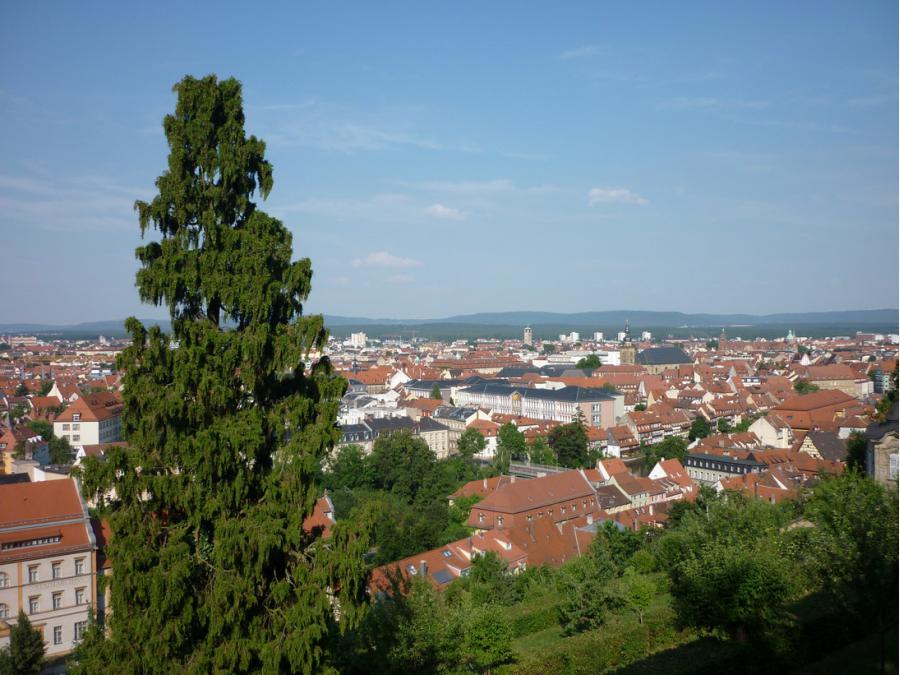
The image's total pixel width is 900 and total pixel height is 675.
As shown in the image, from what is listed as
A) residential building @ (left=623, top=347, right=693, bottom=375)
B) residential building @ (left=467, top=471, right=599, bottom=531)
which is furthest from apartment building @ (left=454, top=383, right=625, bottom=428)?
residential building @ (left=623, top=347, right=693, bottom=375)

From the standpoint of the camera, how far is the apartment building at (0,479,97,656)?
59.0 ft

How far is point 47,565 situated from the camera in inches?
725

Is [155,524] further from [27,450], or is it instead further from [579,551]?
[27,450]

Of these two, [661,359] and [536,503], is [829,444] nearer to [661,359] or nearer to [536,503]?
[536,503]

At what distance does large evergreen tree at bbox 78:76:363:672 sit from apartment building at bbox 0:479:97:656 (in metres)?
13.0

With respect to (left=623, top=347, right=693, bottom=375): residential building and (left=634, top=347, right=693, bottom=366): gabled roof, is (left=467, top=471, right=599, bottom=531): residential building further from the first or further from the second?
(left=634, top=347, right=693, bottom=366): gabled roof

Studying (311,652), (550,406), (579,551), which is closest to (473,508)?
(579,551)

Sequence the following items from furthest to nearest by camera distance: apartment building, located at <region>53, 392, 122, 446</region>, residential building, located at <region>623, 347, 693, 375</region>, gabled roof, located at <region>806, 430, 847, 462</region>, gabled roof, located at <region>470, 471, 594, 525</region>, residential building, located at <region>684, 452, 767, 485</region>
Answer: residential building, located at <region>623, 347, 693, 375</region>, apartment building, located at <region>53, 392, 122, 446</region>, gabled roof, located at <region>806, 430, 847, 462</region>, residential building, located at <region>684, 452, 767, 485</region>, gabled roof, located at <region>470, 471, 594, 525</region>

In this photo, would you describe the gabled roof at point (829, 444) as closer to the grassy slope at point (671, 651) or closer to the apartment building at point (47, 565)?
the grassy slope at point (671, 651)

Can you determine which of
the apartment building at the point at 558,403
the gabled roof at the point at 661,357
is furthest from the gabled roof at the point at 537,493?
the gabled roof at the point at 661,357

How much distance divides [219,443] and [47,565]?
14483 mm

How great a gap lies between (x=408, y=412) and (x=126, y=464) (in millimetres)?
58600

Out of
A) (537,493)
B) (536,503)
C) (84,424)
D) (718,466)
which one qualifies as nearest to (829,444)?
(718,466)

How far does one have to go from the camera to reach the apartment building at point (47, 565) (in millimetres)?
17984
